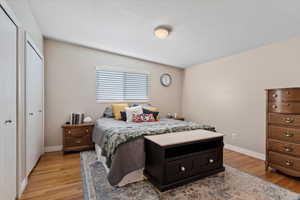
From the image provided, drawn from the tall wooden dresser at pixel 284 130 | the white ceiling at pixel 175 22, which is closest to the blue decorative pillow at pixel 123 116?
the white ceiling at pixel 175 22

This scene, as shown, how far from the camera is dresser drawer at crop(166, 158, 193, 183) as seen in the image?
70.9 inches

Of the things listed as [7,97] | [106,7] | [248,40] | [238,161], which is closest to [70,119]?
[7,97]

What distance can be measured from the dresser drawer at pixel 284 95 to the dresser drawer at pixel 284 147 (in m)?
0.62

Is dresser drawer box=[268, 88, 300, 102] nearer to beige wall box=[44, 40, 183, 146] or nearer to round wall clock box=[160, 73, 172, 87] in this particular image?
round wall clock box=[160, 73, 172, 87]

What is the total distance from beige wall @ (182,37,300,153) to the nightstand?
2851 millimetres

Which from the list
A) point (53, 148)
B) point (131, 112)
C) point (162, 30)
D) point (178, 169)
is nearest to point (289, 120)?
point (178, 169)

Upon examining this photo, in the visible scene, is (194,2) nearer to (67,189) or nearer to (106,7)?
(106,7)

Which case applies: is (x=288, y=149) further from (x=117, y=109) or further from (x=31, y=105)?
(x=31, y=105)

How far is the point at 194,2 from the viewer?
1.92 meters

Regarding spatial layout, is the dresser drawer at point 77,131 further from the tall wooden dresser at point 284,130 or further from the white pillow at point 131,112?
the tall wooden dresser at point 284,130

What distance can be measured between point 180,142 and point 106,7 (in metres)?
2.09

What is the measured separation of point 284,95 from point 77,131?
3656mm

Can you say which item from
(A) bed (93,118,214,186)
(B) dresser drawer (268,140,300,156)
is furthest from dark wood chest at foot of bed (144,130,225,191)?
(B) dresser drawer (268,140,300,156)

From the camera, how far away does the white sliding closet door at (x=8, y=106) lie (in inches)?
53.1
